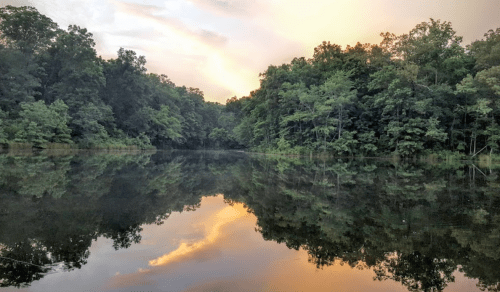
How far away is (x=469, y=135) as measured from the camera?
3033 centimetres

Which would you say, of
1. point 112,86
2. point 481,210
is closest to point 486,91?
point 481,210

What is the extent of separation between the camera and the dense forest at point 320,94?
94.1 ft

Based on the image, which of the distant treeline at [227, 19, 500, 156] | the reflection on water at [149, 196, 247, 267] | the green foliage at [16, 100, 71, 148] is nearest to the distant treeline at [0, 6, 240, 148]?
the green foliage at [16, 100, 71, 148]

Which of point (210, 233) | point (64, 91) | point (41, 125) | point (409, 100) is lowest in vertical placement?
point (210, 233)

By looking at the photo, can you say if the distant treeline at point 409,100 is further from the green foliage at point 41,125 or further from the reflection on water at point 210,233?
the reflection on water at point 210,233

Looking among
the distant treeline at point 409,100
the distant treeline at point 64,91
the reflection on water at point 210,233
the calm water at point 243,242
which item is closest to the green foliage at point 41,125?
the distant treeline at point 64,91

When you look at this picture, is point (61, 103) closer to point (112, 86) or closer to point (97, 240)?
point (112, 86)

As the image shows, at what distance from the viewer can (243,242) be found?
4.14 metres

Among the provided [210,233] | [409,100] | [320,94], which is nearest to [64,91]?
[320,94]

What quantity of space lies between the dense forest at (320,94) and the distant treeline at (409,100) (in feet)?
0.39

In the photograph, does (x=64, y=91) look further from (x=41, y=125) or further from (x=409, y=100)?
(x=409, y=100)

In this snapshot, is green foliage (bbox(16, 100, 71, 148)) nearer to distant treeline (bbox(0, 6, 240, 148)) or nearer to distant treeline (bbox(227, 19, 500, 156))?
distant treeline (bbox(0, 6, 240, 148))

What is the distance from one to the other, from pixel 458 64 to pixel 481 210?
3088 centimetres

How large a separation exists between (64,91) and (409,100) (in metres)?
39.3
